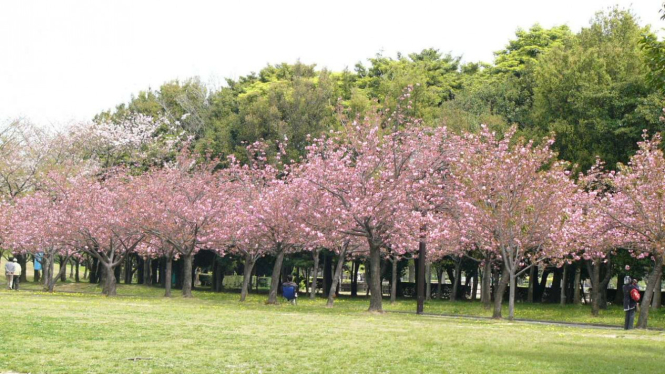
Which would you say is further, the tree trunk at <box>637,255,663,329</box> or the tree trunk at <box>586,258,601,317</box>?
the tree trunk at <box>586,258,601,317</box>

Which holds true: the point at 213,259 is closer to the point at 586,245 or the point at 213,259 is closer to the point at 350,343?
the point at 586,245

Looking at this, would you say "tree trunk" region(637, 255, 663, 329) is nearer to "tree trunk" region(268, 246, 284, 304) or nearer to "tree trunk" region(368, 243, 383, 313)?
"tree trunk" region(368, 243, 383, 313)

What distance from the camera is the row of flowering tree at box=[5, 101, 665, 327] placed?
31203 mm

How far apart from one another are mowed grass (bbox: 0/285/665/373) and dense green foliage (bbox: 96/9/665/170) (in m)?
6.31

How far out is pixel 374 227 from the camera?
32625 mm

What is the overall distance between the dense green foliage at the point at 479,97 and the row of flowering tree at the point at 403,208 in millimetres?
2950

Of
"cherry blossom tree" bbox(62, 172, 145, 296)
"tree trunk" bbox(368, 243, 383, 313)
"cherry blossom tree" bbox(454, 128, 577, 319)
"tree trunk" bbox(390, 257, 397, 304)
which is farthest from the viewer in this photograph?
"tree trunk" bbox(390, 257, 397, 304)

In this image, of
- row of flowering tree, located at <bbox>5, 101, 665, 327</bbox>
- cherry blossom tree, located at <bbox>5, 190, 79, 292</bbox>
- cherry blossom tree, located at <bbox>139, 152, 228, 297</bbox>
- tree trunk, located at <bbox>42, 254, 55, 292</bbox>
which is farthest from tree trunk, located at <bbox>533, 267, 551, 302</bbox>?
tree trunk, located at <bbox>42, 254, 55, 292</bbox>

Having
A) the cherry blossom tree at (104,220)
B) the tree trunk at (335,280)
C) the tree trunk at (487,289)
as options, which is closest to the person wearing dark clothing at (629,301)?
the tree trunk at (487,289)

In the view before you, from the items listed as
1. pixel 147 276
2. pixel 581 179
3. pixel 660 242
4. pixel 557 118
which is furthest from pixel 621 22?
pixel 147 276

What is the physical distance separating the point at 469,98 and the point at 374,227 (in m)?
26.6

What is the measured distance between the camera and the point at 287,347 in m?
15.7

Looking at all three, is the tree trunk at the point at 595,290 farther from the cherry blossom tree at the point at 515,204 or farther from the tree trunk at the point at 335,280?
the tree trunk at the point at 335,280

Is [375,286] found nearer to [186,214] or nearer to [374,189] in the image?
[374,189]
